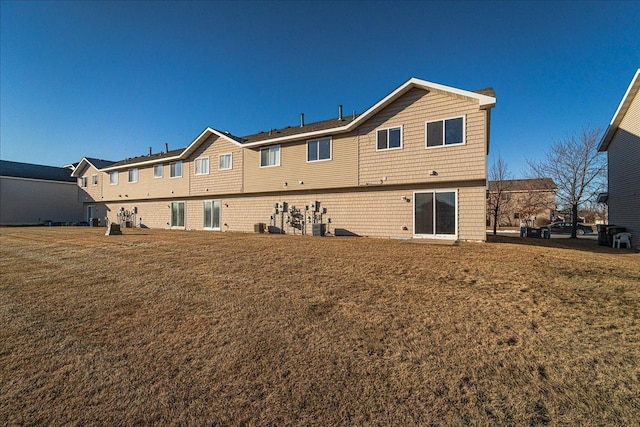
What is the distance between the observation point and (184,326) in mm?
4215

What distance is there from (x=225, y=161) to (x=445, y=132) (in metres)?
13.6

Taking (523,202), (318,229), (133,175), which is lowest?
(318,229)

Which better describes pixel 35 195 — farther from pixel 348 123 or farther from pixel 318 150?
pixel 348 123

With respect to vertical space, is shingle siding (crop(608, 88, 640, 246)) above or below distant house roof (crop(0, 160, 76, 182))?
below

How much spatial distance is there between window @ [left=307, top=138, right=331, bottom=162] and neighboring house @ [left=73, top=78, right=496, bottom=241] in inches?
2.1

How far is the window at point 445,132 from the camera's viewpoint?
38.4ft

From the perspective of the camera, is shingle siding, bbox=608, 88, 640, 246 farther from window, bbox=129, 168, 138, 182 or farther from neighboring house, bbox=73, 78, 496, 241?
window, bbox=129, 168, 138, 182

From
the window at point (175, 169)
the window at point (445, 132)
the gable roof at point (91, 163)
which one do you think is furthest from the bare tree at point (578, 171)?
the gable roof at point (91, 163)

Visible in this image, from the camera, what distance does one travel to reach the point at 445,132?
474 inches

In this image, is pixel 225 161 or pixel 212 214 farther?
pixel 212 214

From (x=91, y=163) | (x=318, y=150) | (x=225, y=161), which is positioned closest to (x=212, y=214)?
(x=225, y=161)

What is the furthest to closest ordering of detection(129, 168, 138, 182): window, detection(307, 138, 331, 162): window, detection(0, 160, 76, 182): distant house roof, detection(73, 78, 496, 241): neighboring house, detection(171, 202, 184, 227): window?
detection(0, 160, 76, 182): distant house roof → detection(129, 168, 138, 182): window → detection(171, 202, 184, 227): window → detection(307, 138, 331, 162): window → detection(73, 78, 496, 241): neighboring house

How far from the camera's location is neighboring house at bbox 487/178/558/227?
3200 centimetres

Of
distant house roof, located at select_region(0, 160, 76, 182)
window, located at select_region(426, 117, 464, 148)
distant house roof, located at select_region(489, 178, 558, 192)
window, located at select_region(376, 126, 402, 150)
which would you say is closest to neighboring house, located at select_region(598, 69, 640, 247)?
Result: window, located at select_region(426, 117, 464, 148)
